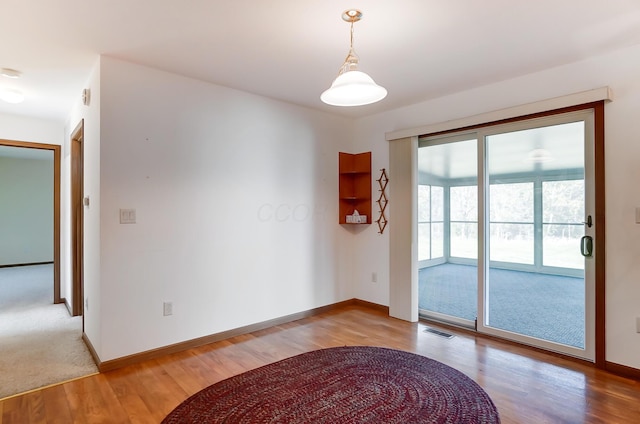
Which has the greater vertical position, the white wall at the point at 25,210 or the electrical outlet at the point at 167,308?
the white wall at the point at 25,210

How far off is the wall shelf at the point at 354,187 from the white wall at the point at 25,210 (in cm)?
673

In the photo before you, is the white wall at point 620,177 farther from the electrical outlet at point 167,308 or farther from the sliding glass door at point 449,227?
the electrical outlet at point 167,308

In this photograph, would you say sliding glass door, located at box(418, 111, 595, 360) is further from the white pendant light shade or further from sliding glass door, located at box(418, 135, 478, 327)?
the white pendant light shade

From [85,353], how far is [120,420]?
1.32 meters

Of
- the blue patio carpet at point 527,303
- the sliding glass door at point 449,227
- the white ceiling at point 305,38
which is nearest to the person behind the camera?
the white ceiling at point 305,38

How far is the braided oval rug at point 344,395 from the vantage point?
6.98 feet

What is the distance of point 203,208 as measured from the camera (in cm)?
335

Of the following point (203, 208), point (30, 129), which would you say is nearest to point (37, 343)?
point (203, 208)

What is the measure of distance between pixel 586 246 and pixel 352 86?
2.47 m

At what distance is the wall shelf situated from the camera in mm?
4598

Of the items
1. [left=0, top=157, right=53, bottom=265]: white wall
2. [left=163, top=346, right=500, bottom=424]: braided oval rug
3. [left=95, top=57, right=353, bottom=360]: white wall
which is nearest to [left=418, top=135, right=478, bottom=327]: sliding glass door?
[left=95, top=57, right=353, bottom=360]: white wall

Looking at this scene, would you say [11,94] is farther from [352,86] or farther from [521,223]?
[521,223]

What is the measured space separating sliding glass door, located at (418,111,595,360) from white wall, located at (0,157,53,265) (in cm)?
810

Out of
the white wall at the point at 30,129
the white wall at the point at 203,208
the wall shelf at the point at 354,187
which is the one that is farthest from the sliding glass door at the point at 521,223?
the white wall at the point at 30,129
